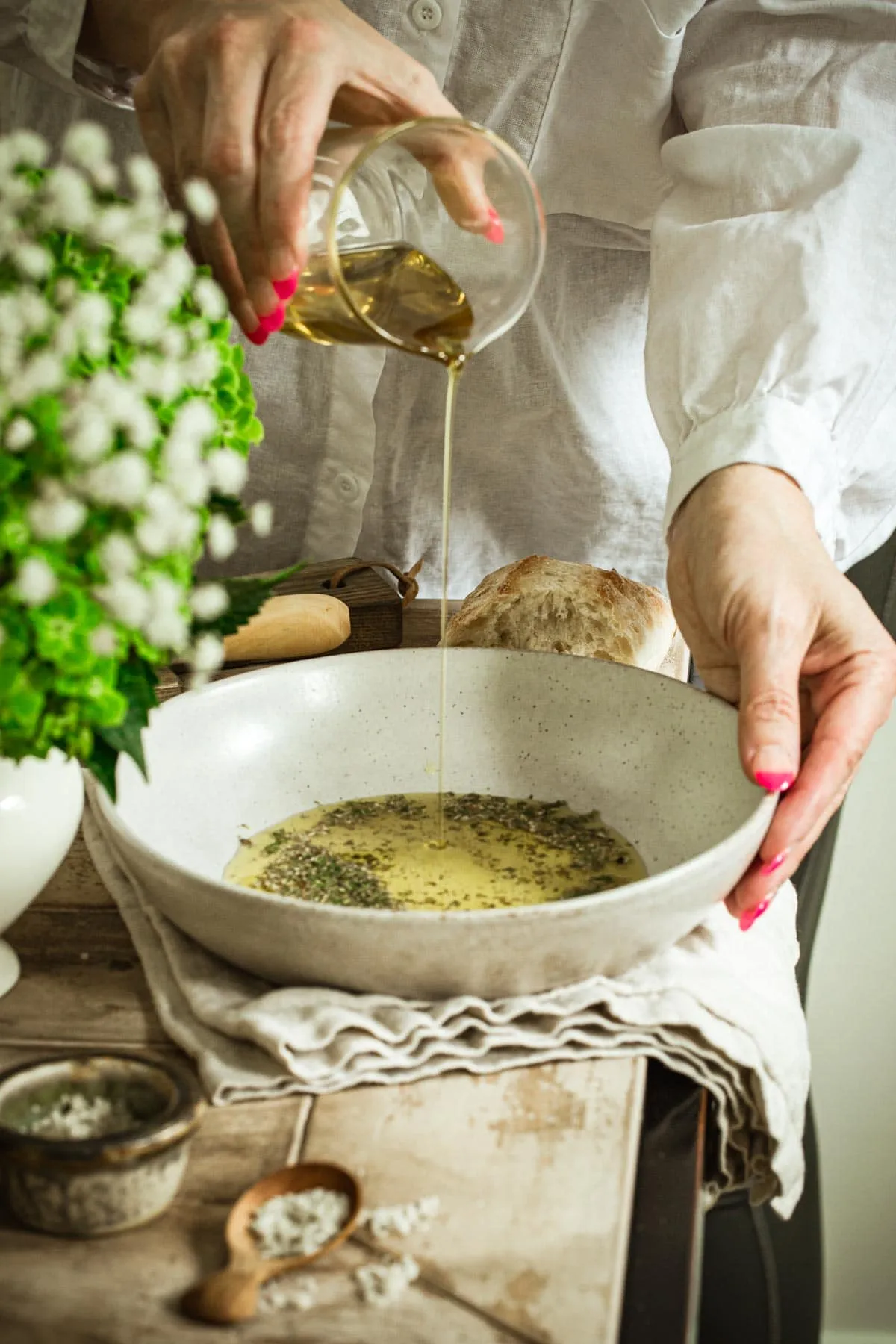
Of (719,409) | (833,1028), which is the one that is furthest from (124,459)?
(833,1028)

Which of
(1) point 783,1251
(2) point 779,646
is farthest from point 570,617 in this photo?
(1) point 783,1251

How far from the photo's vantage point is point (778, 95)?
3.82 ft

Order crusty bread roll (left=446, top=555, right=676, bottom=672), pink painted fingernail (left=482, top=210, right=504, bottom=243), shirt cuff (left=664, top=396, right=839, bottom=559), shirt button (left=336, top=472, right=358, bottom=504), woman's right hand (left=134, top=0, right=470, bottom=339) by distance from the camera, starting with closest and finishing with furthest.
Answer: woman's right hand (left=134, top=0, right=470, bottom=339) → pink painted fingernail (left=482, top=210, right=504, bottom=243) → shirt cuff (left=664, top=396, right=839, bottom=559) → crusty bread roll (left=446, top=555, right=676, bottom=672) → shirt button (left=336, top=472, right=358, bottom=504)

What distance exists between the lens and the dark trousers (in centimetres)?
135

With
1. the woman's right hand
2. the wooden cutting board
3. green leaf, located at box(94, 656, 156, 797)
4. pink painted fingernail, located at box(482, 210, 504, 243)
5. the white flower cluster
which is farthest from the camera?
the wooden cutting board

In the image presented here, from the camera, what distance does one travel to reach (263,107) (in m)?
0.71

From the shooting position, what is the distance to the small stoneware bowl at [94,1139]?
0.48m

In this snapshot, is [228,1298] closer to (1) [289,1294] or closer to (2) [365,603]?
(1) [289,1294]

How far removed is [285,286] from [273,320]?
1.1 inches

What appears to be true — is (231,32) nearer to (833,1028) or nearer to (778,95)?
(778,95)

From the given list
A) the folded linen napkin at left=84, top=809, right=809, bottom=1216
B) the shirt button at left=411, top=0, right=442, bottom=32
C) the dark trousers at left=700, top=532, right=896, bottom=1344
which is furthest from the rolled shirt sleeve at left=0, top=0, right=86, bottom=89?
the dark trousers at left=700, top=532, right=896, bottom=1344

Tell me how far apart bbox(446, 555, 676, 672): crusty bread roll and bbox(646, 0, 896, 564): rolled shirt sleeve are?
0.48 ft

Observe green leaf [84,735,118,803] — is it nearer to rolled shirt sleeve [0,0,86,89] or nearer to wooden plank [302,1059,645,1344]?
wooden plank [302,1059,645,1344]

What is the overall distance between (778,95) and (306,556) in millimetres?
676
